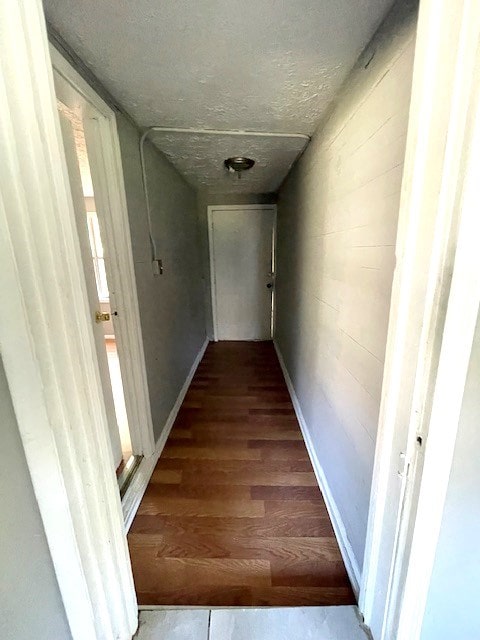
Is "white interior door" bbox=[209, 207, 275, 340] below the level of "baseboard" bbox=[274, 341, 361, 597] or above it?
above

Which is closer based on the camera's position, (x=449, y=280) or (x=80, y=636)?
(x=449, y=280)

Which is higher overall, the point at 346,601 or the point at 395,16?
the point at 395,16

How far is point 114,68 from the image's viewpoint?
108 cm

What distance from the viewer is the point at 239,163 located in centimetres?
224

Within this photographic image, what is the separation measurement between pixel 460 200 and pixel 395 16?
2.28 ft

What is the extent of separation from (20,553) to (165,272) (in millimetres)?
1760

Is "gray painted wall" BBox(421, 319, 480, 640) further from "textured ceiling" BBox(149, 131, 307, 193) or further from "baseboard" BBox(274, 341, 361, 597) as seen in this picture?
"textured ceiling" BBox(149, 131, 307, 193)

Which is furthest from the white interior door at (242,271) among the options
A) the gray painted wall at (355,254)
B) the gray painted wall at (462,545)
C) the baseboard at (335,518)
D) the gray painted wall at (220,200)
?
the gray painted wall at (462,545)

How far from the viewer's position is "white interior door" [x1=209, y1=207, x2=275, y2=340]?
368 cm

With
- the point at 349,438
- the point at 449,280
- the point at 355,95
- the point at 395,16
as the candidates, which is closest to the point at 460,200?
the point at 449,280

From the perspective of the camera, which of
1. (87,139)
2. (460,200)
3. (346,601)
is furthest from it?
(87,139)

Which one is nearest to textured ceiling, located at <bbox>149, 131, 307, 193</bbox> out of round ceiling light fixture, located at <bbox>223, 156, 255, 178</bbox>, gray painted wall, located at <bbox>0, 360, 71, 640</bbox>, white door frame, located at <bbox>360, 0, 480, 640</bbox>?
Result: round ceiling light fixture, located at <bbox>223, 156, 255, 178</bbox>

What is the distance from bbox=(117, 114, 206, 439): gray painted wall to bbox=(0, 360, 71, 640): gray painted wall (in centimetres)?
106

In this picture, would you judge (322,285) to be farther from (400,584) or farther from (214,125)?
(400,584)
